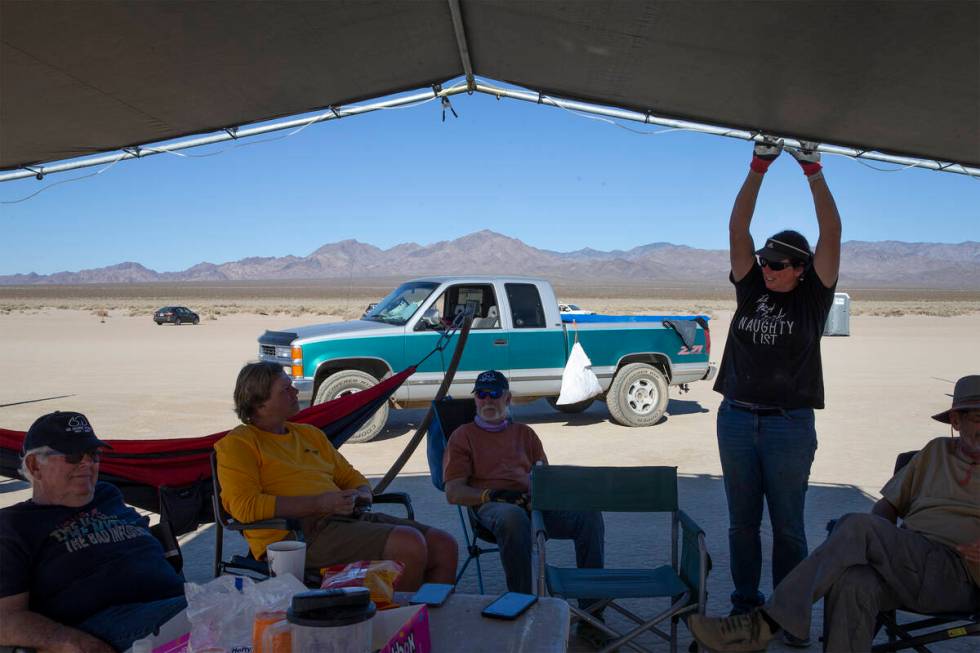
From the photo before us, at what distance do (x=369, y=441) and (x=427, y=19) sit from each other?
6184 millimetres

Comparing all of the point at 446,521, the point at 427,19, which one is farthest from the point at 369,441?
the point at 427,19

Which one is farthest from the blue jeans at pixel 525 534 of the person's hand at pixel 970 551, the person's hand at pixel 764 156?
the person's hand at pixel 764 156

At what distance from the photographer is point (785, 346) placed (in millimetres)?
3854

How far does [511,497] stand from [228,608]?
245cm

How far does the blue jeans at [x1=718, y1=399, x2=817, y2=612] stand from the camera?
3.85 meters

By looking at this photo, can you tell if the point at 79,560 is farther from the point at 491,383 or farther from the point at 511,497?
the point at 491,383

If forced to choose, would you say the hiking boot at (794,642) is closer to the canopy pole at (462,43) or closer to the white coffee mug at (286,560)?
the white coffee mug at (286,560)

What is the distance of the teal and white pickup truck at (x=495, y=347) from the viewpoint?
9.18 m

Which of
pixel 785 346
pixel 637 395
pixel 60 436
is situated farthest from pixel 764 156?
pixel 637 395

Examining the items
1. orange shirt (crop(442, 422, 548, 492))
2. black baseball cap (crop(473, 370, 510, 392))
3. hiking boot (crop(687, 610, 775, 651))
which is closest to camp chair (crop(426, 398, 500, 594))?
orange shirt (crop(442, 422, 548, 492))

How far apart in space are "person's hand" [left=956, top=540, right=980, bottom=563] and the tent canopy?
1.80 m

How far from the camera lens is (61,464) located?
301 centimetres

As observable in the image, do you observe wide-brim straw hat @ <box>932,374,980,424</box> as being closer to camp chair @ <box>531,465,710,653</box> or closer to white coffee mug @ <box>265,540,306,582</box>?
camp chair @ <box>531,465,710,653</box>

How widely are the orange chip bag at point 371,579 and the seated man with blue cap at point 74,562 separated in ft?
1.89
